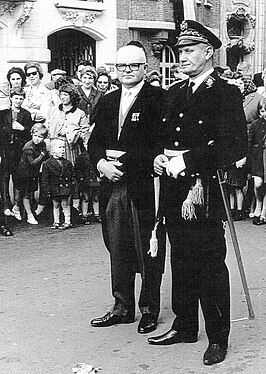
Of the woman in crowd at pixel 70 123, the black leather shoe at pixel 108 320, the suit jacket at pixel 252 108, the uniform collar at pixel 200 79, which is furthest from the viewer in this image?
the suit jacket at pixel 252 108

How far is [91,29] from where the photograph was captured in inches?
782

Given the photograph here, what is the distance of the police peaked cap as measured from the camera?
510 cm

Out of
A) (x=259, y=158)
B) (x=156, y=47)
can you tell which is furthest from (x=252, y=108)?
(x=156, y=47)

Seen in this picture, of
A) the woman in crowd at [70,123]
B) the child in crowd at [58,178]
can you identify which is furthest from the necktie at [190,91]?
the woman in crowd at [70,123]

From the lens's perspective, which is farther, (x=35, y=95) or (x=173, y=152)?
(x=35, y=95)

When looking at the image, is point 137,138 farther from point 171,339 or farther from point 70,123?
point 70,123

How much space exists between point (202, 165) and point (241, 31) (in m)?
23.9

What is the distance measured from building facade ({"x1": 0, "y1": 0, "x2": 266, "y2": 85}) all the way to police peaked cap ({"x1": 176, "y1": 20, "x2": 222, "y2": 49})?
9.64 meters

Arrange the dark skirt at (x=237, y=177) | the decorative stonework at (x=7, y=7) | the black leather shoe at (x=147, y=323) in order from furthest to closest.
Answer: the decorative stonework at (x=7, y=7) < the dark skirt at (x=237, y=177) < the black leather shoe at (x=147, y=323)

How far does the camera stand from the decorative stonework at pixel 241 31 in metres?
26.9

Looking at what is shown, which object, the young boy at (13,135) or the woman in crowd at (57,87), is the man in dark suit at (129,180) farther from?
the woman in crowd at (57,87)

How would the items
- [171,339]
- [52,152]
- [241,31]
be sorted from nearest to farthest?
[171,339] → [52,152] → [241,31]

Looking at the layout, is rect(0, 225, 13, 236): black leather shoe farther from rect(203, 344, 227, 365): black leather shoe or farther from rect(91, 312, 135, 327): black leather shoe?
rect(203, 344, 227, 365): black leather shoe

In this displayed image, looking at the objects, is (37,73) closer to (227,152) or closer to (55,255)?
(55,255)
